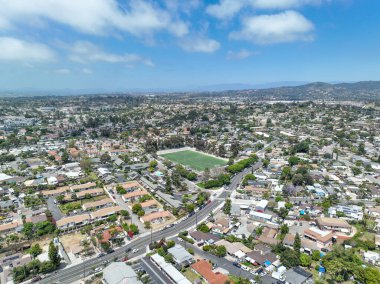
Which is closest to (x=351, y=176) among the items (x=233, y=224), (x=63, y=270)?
(x=233, y=224)

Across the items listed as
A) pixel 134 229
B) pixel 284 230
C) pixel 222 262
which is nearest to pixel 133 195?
pixel 134 229

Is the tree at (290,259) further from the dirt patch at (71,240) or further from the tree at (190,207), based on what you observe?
Result: the dirt patch at (71,240)

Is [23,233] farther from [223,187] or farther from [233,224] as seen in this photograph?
[223,187]

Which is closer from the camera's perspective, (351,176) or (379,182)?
(379,182)

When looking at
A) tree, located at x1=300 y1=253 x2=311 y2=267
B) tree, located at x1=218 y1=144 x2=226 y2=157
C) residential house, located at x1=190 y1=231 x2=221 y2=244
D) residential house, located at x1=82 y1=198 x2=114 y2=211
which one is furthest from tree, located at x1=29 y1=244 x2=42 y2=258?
tree, located at x1=218 y1=144 x2=226 y2=157

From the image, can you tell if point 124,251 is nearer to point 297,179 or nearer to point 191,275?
point 191,275

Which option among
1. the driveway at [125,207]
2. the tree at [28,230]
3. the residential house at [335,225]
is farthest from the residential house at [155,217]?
the residential house at [335,225]
